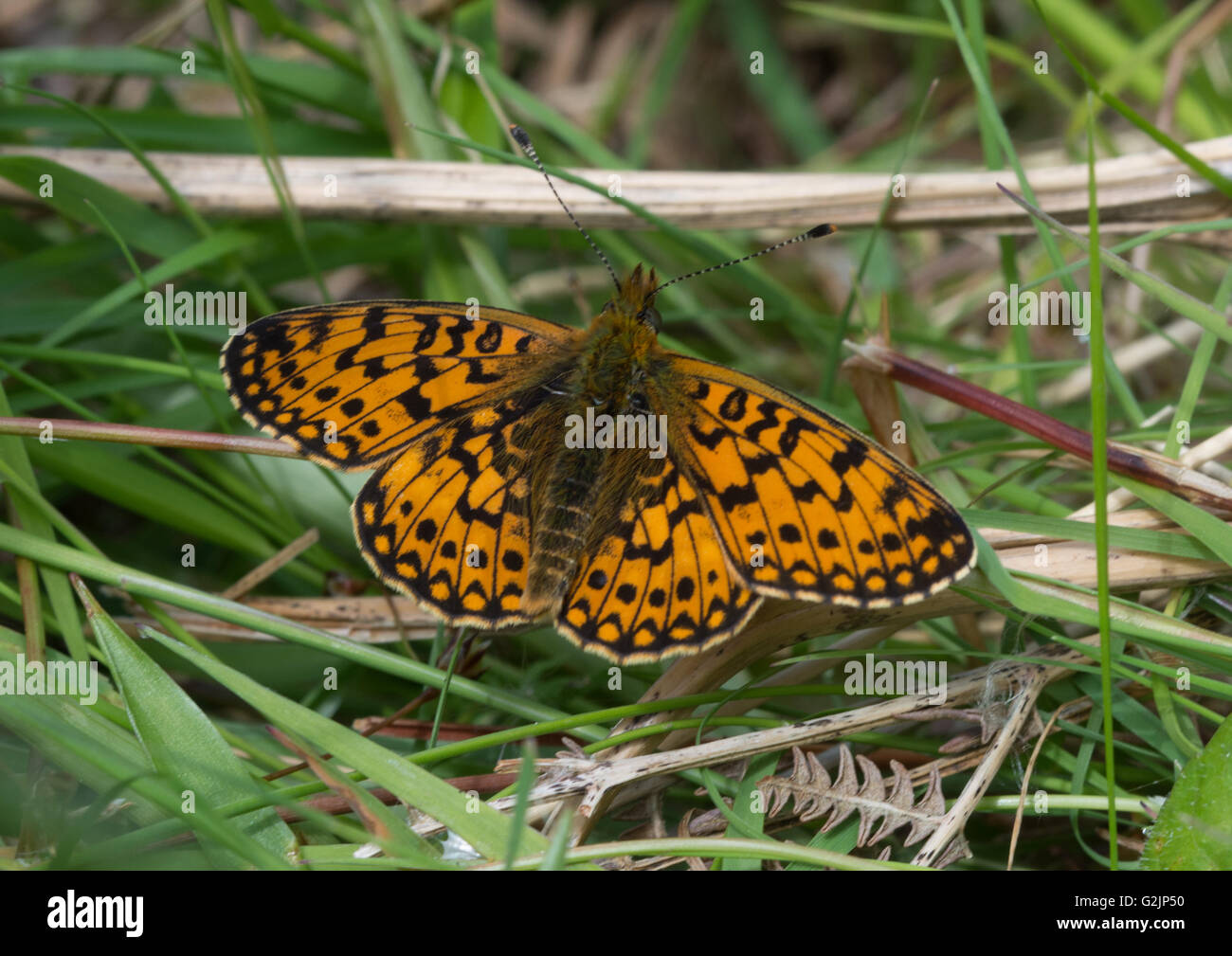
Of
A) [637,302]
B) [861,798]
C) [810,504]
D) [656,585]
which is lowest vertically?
[861,798]

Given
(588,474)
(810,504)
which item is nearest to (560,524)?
(588,474)

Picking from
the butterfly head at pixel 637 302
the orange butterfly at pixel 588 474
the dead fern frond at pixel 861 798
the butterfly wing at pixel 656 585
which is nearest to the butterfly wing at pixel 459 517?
the orange butterfly at pixel 588 474

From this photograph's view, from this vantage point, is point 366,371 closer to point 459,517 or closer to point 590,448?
point 459,517

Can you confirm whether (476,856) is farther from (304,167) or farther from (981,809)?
(304,167)

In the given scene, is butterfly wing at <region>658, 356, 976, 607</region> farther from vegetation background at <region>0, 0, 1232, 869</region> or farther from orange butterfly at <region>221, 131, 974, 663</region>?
vegetation background at <region>0, 0, 1232, 869</region>

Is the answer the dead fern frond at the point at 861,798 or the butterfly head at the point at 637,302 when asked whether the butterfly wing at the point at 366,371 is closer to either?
the butterfly head at the point at 637,302

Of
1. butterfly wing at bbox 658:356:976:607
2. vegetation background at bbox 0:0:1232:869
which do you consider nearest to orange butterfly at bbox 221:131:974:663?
butterfly wing at bbox 658:356:976:607

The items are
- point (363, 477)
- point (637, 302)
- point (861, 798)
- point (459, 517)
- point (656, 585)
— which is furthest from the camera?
point (363, 477)
